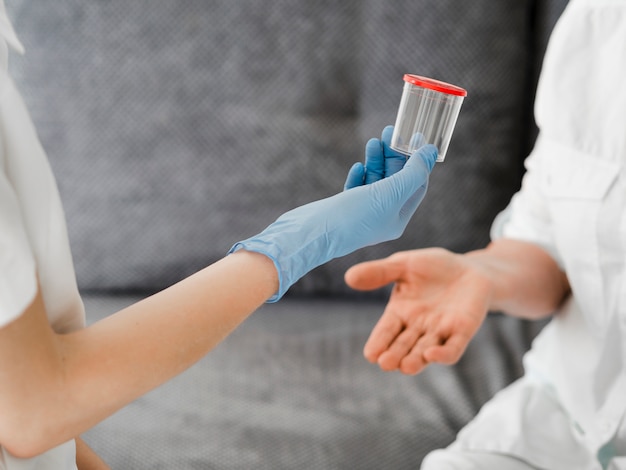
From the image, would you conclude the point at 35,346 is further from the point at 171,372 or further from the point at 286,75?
the point at 286,75

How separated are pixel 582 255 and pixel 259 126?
768 mm

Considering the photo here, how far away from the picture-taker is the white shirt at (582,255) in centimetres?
90

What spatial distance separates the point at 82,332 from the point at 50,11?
1027 millimetres

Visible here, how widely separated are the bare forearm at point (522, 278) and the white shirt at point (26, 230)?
57 centimetres

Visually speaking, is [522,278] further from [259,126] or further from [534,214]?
[259,126]

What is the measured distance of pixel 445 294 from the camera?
97 cm

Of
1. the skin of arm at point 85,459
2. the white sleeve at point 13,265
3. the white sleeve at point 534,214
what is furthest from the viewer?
the white sleeve at point 534,214

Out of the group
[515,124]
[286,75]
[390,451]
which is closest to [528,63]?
[515,124]

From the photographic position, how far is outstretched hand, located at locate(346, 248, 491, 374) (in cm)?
89

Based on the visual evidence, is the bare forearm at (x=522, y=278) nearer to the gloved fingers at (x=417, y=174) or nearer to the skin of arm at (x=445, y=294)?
the skin of arm at (x=445, y=294)

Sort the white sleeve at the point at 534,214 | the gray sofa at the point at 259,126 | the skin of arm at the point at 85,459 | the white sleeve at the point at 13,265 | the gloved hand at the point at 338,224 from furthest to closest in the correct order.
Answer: the gray sofa at the point at 259,126, the white sleeve at the point at 534,214, the skin of arm at the point at 85,459, the gloved hand at the point at 338,224, the white sleeve at the point at 13,265

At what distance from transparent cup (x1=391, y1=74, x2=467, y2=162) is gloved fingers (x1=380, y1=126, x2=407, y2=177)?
12 millimetres

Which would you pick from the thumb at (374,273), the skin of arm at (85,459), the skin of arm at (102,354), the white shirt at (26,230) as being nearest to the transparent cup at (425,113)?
the thumb at (374,273)

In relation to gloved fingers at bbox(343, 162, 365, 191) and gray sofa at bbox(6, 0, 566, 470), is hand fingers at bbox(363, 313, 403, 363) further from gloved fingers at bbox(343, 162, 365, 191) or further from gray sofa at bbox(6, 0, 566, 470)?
gray sofa at bbox(6, 0, 566, 470)
